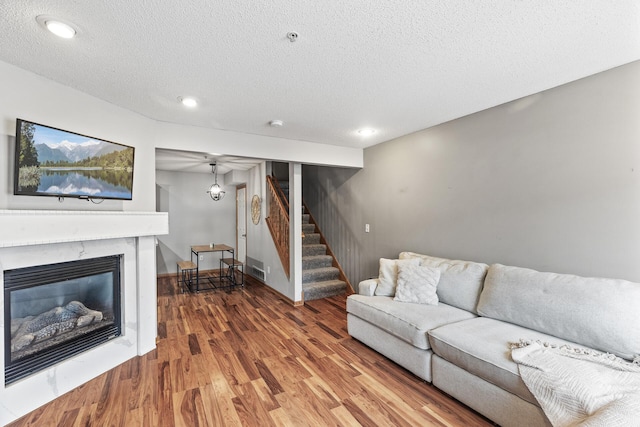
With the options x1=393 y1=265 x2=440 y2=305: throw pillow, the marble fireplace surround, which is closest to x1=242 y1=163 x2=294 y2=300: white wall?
x1=393 y1=265 x2=440 y2=305: throw pillow

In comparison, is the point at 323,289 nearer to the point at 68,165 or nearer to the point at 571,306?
the point at 571,306

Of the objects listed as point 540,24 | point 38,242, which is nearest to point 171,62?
point 38,242

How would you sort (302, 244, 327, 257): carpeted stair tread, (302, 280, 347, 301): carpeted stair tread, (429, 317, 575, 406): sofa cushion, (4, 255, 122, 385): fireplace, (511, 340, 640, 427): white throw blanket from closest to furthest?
(511, 340, 640, 427): white throw blanket
(429, 317, 575, 406): sofa cushion
(4, 255, 122, 385): fireplace
(302, 280, 347, 301): carpeted stair tread
(302, 244, 327, 257): carpeted stair tread

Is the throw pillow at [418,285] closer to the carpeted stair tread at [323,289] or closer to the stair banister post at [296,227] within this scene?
the stair banister post at [296,227]

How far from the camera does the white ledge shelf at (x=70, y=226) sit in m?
1.83

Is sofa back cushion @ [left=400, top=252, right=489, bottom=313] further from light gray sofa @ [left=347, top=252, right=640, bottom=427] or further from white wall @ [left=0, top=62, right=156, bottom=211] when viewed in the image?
white wall @ [left=0, top=62, right=156, bottom=211]

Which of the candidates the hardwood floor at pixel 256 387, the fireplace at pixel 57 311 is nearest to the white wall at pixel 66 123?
the fireplace at pixel 57 311

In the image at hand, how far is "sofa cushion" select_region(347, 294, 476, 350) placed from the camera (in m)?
2.34

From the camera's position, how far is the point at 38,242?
1951 mm

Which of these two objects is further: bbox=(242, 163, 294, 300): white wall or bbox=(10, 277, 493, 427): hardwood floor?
bbox=(242, 163, 294, 300): white wall

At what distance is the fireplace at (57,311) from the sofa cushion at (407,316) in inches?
92.2

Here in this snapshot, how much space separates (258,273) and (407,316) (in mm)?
3806

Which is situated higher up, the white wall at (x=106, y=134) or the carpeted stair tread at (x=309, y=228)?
the white wall at (x=106, y=134)

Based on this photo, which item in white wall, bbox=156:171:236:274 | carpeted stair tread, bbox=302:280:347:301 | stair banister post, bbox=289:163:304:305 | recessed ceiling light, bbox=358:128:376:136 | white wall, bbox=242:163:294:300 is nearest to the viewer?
recessed ceiling light, bbox=358:128:376:136
